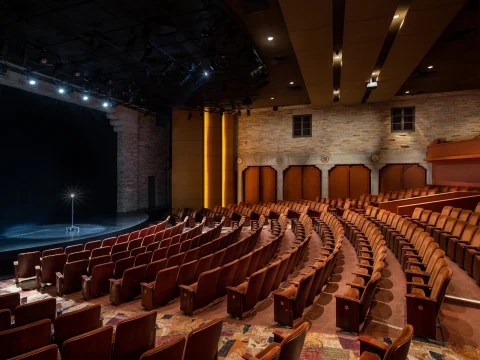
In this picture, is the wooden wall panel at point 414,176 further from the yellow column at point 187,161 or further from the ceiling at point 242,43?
the yellow column at point 187,161

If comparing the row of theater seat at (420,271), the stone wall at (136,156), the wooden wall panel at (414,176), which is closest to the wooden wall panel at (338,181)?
the wooden wall panel at (414,176)

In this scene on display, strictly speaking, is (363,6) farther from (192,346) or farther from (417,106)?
Result: (417,106)

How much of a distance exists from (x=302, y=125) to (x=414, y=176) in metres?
3.72

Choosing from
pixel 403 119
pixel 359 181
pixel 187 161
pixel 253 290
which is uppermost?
pixel 403 119

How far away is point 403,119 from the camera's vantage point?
906cm

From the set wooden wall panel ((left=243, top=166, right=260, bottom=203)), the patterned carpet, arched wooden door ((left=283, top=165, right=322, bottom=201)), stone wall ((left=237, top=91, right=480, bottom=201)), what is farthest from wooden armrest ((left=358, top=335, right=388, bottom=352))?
wooden wall panel ((left=243, top=166, right=260, bottom=203))

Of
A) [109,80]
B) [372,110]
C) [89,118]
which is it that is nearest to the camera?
[109,80]

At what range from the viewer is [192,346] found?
4.94 ft

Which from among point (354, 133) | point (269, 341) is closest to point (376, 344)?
point (269, 341)

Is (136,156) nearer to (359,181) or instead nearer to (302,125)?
(302,125)

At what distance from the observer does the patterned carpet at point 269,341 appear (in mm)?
1852

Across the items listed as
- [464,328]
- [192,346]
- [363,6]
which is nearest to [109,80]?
[363,6]

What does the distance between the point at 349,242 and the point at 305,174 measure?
5519 mm

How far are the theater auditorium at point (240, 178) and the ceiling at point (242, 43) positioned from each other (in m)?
0.04
